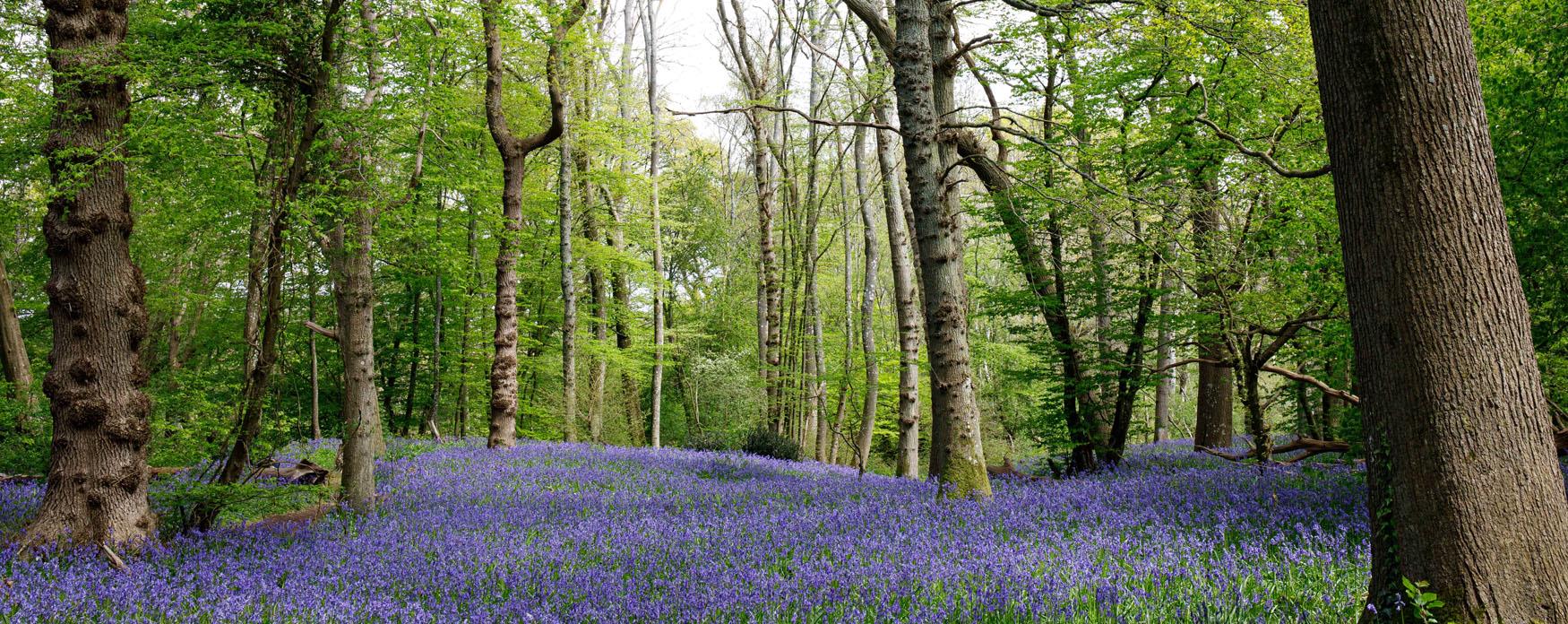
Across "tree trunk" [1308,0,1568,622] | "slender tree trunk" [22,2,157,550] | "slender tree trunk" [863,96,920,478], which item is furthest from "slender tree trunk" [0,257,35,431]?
"tree trunk" [1308,0,1568,622]

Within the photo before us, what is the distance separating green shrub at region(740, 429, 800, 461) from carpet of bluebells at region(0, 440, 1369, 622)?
306 inches

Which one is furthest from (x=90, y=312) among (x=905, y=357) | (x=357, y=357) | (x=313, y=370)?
(x=905, y=357)

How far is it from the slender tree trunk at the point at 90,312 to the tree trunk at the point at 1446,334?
25.8ft

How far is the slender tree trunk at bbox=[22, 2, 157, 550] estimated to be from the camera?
5.62 meters

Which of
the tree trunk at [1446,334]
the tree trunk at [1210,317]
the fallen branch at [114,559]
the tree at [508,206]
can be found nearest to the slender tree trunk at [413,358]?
the tree at [508,206]

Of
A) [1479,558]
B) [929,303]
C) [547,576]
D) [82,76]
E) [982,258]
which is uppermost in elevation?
[982,258]

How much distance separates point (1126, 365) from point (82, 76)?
10285mm

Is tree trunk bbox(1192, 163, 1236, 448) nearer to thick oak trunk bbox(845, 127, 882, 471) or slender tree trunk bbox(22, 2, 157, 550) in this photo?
thick oak trunk bbox(845, 127, 882, 471)

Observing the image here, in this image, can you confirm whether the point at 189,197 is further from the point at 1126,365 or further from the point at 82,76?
the point at 1126,365

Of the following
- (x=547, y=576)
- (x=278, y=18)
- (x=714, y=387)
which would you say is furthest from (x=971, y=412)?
(x=714, y=387)

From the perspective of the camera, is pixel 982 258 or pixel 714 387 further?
pixel 982 258

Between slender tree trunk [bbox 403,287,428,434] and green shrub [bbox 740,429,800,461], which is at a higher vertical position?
slender tree trunk [bbox 403,287,428,434]

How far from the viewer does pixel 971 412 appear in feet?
23.8

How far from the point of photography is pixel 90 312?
19.0 ft
